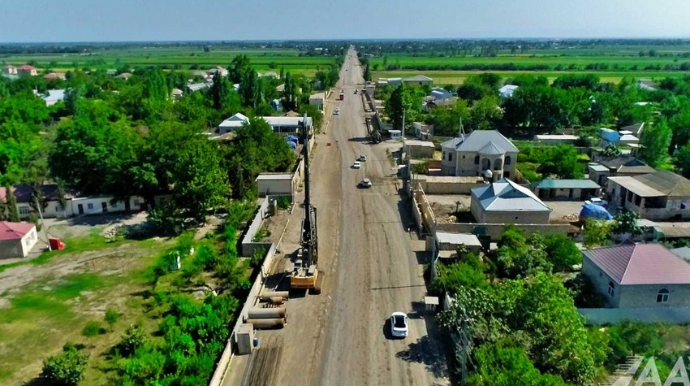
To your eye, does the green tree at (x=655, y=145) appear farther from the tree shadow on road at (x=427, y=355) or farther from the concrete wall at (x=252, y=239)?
the tree shadow on road at (x=427, y=355)

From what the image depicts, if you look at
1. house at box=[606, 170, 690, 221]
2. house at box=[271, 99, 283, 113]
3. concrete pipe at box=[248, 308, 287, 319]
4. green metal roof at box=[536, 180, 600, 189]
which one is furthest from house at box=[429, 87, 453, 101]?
concrete pipe at box=[248, 308, 287, 319]

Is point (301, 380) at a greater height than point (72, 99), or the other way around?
point (72, 99)

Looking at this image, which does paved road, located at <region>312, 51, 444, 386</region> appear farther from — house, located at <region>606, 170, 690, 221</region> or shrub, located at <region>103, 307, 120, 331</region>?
house, located at <region>606, 170, 690, 221</region>

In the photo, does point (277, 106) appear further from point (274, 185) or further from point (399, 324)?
point (399, 324)

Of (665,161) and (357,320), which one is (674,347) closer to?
(357,320)

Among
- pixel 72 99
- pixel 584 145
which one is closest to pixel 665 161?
pixel 584 145
